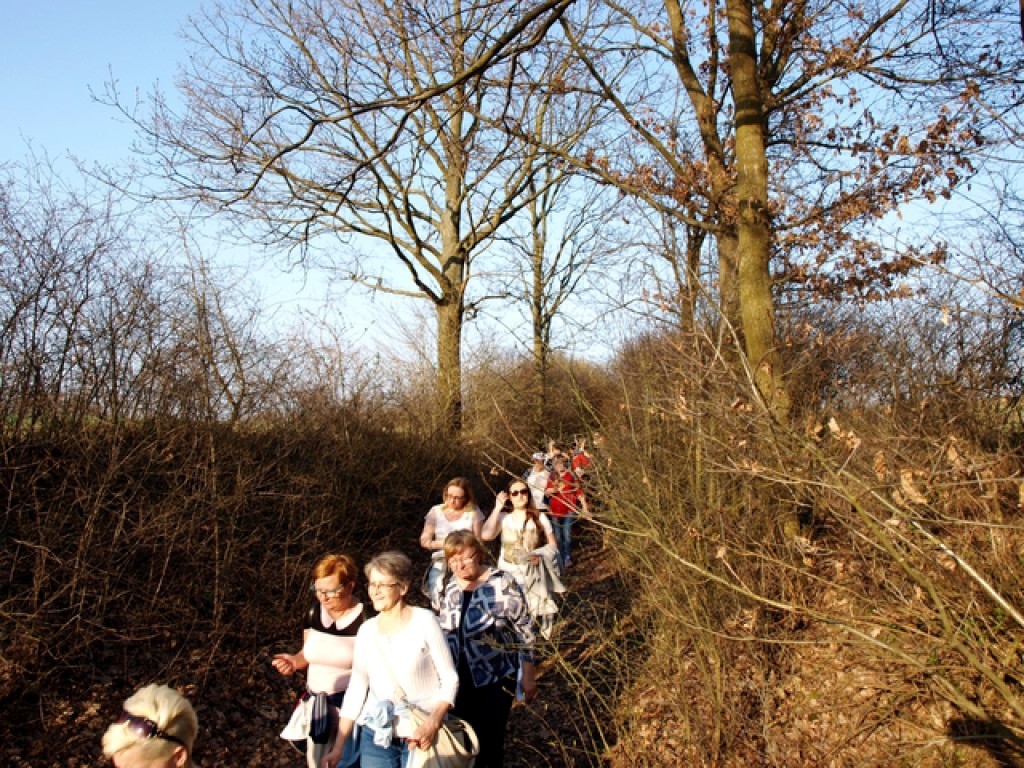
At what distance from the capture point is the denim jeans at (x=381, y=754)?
4.28m

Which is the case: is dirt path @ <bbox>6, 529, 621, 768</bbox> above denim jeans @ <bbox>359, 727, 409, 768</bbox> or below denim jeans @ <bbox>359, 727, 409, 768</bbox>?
below

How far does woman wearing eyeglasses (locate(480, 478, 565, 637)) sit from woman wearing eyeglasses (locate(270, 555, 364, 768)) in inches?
100

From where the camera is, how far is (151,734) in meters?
2.84

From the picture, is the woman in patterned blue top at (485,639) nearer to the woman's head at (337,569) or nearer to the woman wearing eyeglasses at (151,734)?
the woman's head at (337,569)

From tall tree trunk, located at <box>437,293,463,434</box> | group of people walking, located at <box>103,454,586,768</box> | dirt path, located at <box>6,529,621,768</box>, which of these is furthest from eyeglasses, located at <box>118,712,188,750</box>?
tall tree trunk, located at <box>437,293,463,434</box>

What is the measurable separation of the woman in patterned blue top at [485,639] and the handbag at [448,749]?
2.18ft

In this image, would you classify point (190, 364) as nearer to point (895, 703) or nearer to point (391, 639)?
point (391, 639)

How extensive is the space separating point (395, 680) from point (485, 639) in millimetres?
873

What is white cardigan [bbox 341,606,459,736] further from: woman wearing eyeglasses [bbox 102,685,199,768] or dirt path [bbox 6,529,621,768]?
woman wearing eyeglasses [bbox 102,685,199,768]

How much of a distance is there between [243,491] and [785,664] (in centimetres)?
562

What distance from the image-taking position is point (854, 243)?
10.4 m

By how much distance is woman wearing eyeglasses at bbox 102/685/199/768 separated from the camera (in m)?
2.82

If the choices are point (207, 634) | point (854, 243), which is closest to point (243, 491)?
point (207, 634)

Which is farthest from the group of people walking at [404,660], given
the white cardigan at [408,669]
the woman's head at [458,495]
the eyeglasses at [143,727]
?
the woman's head at [458,495]
